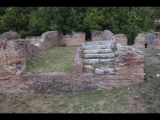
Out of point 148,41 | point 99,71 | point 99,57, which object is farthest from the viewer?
point 148,41

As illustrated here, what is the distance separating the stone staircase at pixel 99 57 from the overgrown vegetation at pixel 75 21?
6.37 meters

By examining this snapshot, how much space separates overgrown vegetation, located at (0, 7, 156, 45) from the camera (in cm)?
1628

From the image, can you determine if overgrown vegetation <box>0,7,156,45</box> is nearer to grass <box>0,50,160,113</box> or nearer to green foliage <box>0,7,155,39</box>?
green foliage <box>0,7,155,39</box>

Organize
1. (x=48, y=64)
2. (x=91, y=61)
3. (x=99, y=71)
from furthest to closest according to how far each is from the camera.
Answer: (x=48, y=64), (x=91, y=61), (x=99, y=71)

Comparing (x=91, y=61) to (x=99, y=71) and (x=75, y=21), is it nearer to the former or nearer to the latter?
(x=99, y=71)

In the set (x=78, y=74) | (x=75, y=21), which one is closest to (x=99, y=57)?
(x=78, y=74)

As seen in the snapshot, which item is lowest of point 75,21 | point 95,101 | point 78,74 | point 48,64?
point 95,101

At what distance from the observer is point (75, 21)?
16156 mm

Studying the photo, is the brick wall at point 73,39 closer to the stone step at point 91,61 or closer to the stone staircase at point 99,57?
the stone staircase at point 99,57

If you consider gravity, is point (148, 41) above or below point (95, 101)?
above

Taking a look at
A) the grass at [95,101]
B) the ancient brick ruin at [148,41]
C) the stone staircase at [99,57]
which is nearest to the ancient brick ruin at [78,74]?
the stone staircase at [99,57]

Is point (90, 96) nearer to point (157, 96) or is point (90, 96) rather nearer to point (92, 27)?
point (157, 96)

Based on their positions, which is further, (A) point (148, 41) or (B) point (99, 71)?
(A) point (148, 41)

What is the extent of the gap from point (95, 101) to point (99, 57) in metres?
2.80
